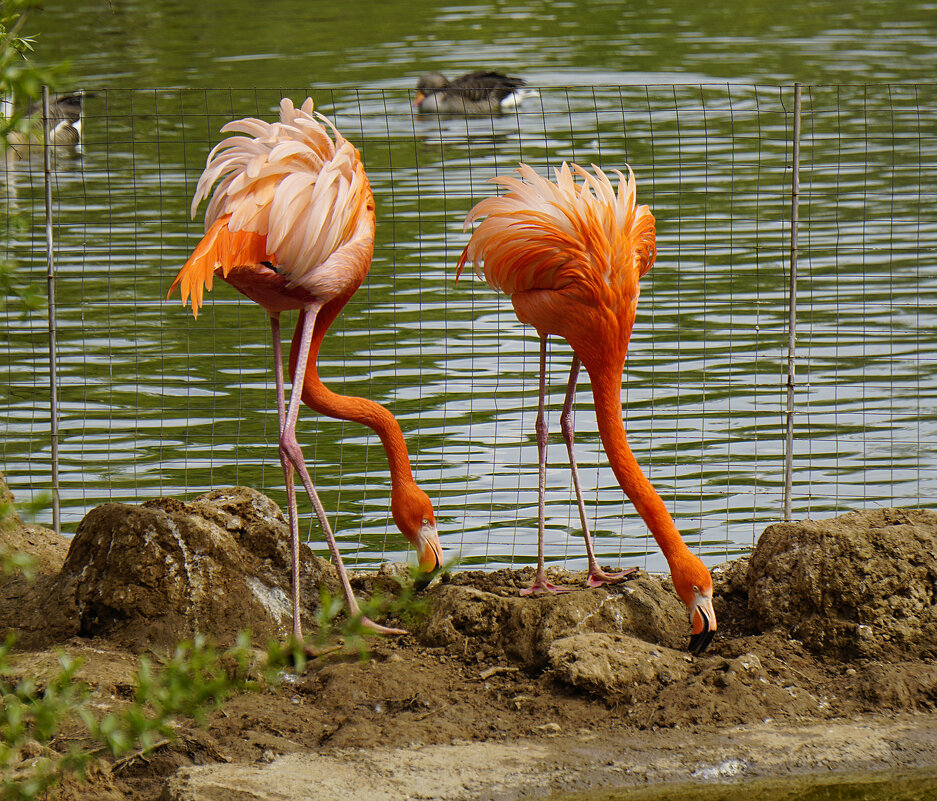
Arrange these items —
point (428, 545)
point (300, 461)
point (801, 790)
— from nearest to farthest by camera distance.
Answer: point (801, 790) < point (300, 461) < point (428, 545)

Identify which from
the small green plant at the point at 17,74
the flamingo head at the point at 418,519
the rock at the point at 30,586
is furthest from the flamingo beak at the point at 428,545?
the small green plant at the point at 17,74

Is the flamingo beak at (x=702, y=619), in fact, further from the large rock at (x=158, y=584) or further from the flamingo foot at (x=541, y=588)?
the large rock at (x=158, y=584)

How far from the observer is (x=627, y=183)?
19.0 ft

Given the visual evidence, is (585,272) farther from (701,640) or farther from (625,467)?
(701,640)

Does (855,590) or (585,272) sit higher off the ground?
(585,272)

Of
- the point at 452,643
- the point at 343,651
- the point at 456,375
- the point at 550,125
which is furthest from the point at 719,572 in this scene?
the point at 550,125

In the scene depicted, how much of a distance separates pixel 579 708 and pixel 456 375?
456cm

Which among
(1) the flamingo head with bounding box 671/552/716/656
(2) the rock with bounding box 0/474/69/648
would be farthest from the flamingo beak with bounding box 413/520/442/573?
(2) the rock with bounding box 0/474/69/648

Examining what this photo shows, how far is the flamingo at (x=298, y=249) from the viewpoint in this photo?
5211 millimetres

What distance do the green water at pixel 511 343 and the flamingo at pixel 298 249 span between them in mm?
826

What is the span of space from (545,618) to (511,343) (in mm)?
4726

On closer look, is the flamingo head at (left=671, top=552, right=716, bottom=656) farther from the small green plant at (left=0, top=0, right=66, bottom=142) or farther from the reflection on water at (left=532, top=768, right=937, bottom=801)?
the small green plant at (left=0, top=0, right=66, bottom=142)

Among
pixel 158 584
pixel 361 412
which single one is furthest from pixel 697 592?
pixel 158 584

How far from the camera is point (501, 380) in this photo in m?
9.09
